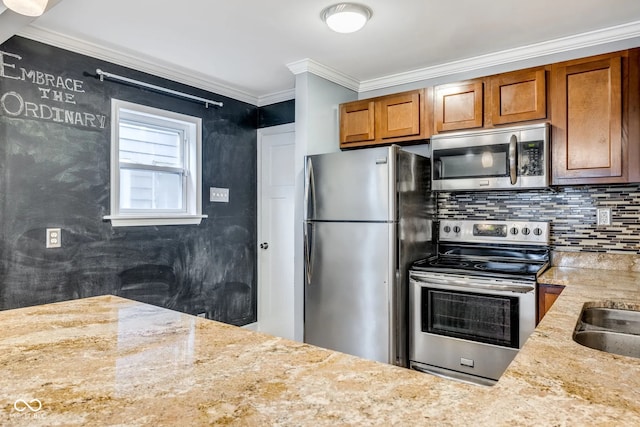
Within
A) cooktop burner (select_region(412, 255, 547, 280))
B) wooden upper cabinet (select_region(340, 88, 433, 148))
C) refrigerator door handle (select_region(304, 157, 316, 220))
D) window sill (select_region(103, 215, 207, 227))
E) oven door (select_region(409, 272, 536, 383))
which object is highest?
wooden upper cabinet (select_region(340, 88, 433, 148))

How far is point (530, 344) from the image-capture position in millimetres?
1066

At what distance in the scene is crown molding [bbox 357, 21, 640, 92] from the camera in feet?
7.84

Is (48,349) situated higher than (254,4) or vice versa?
(254,4)

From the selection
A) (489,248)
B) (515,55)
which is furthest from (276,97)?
(489,248)

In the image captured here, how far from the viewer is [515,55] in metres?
2.71

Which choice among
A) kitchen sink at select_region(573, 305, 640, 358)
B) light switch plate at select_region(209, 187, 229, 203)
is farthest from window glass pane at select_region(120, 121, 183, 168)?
kitchen sink at select_region(573, 305, 640, 358)

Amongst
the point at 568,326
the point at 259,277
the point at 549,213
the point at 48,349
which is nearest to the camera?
the point at 48,349

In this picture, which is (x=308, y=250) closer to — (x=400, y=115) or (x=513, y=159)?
(x=400, y=115)

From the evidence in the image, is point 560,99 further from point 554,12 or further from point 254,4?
point 254,4

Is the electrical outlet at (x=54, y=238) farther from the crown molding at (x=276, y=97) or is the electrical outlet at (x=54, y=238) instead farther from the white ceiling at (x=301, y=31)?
the crown molding at (x=276, y=97)

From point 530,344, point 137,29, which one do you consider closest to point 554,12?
point 530,344

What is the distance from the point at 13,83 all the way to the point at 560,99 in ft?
10.5

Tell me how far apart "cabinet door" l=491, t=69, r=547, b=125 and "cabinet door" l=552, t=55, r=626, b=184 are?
8cm

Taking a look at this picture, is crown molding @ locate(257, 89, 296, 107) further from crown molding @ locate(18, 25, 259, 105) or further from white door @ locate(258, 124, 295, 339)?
white door @ locate(258, 124, 295, 339)
